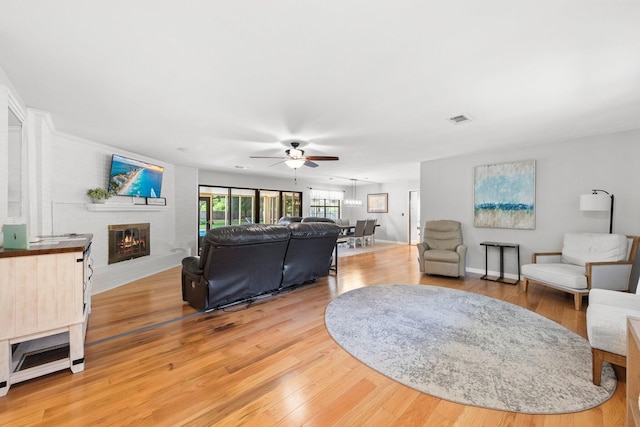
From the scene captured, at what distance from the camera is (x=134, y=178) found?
5234 millimetres

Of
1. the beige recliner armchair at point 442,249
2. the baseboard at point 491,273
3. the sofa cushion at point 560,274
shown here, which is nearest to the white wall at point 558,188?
the baseboard at point 491,273

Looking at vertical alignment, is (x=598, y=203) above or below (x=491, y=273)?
above

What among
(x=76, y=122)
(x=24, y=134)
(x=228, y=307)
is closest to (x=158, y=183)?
(x=76, y=122)

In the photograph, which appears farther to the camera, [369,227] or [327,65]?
[369,227]

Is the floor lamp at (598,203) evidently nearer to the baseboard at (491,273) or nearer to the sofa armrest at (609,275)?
the sofa armrest at (609,275)

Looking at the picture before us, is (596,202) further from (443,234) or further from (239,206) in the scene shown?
(239,206)

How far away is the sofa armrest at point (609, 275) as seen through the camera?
10.4 feet

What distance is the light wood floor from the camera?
1541 millimetres

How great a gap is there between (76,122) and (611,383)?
6.04m

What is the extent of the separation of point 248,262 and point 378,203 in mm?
8205

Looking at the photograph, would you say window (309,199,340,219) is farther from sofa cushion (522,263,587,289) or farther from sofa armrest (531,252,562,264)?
sofa cushion (522,263,587,289)

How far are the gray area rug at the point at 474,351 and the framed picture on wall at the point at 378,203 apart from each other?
276 inches

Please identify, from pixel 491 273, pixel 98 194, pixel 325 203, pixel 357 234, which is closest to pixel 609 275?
pixel 491 273

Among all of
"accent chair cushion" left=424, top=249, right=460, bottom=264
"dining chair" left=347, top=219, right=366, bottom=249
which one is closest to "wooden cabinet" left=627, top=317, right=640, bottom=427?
"accent chair cushion" left=424, top=249, right=460, bottom=264
